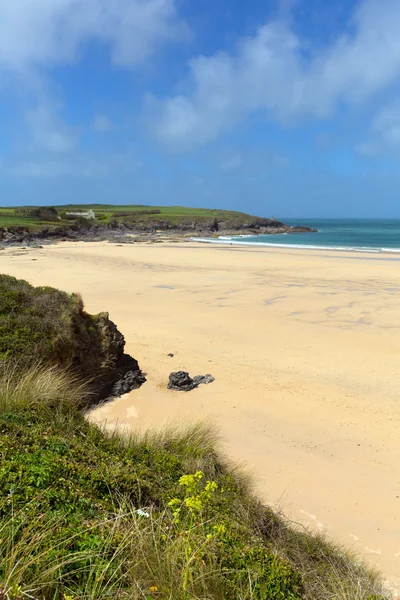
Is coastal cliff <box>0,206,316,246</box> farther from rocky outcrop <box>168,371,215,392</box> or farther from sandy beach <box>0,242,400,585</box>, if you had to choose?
rocky outcrop <box>168,371,215,392</box>

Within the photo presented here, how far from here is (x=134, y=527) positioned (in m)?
2.58

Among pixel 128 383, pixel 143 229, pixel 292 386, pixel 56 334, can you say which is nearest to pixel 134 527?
pixel 56 334

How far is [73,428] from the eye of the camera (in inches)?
167

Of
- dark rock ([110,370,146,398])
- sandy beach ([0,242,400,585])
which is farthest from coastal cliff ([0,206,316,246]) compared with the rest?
dark rock ([110,370,146,398])

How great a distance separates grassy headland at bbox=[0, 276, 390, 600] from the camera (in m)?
2.15

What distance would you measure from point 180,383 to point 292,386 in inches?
87.2

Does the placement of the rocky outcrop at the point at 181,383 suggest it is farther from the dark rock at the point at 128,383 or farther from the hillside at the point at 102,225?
the hillside at the point at 102,225

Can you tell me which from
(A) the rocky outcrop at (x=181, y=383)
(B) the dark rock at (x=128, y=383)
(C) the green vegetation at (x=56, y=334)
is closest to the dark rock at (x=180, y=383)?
(A) the rocky outcrop at (x=181, y=383)

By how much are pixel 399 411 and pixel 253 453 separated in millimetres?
3066

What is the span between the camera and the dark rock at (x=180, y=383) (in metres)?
7.64

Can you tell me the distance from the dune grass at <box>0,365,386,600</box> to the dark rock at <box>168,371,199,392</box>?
329 centimetres

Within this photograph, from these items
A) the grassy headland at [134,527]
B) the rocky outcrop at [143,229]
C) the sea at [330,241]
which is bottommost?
the grassy headland at [134,527]

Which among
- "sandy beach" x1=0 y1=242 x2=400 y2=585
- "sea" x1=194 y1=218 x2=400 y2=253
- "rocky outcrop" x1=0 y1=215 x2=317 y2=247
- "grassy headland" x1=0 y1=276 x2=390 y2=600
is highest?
"rocky outcrop" x1=0 y1=215 x2=317 y2=247

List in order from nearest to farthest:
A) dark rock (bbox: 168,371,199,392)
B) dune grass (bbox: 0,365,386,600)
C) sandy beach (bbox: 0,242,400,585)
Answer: dune grass (bbox: 0,365,386,600), sandy beach (bbox: 0,242,400,585), dark rock (bbox: 168,371,199,392)
